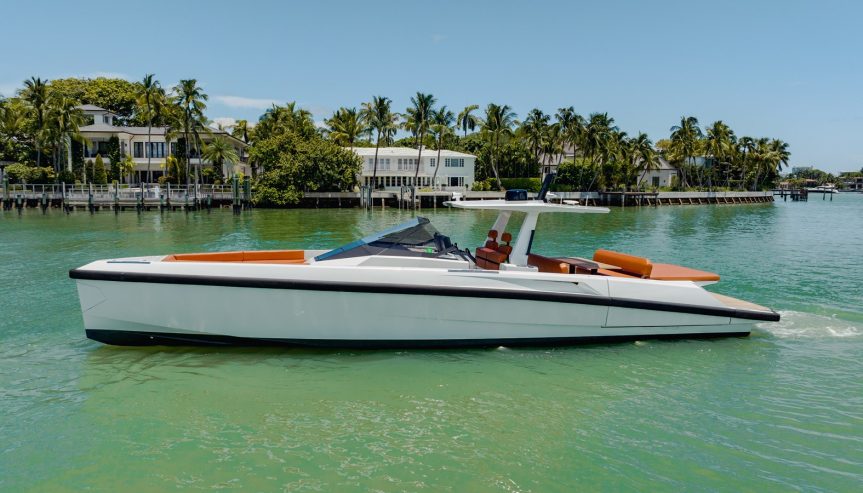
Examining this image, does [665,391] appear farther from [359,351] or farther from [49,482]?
[49,482]

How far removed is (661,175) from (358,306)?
303 feet

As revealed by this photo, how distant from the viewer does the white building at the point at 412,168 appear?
219 ft

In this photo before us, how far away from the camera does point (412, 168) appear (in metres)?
66.9

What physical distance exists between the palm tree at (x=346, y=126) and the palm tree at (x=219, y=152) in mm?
13313

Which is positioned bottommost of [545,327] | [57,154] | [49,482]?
[49,482]

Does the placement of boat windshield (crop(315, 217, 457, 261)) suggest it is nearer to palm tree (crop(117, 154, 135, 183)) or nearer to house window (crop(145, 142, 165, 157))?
palm tree (crop(117, 154, 135, 183))

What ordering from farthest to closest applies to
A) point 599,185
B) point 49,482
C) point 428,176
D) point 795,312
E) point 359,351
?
point 599,185 < point 428,176 < point 795,312 < point 359,351 < point 49,482

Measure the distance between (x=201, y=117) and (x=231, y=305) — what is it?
5321 cm

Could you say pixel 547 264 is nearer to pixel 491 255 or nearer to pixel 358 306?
pixel 491 255

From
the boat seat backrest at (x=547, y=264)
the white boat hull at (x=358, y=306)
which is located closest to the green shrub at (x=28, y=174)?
A: the white boat hull at (x=358, y=306)

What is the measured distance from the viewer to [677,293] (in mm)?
8133

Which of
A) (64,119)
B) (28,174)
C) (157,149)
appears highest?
(64,119)

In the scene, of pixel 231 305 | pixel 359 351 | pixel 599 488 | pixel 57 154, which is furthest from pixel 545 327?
pixel 57 154

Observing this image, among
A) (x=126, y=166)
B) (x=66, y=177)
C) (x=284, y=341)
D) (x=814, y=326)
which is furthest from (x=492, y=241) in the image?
(x=126, y=166)
